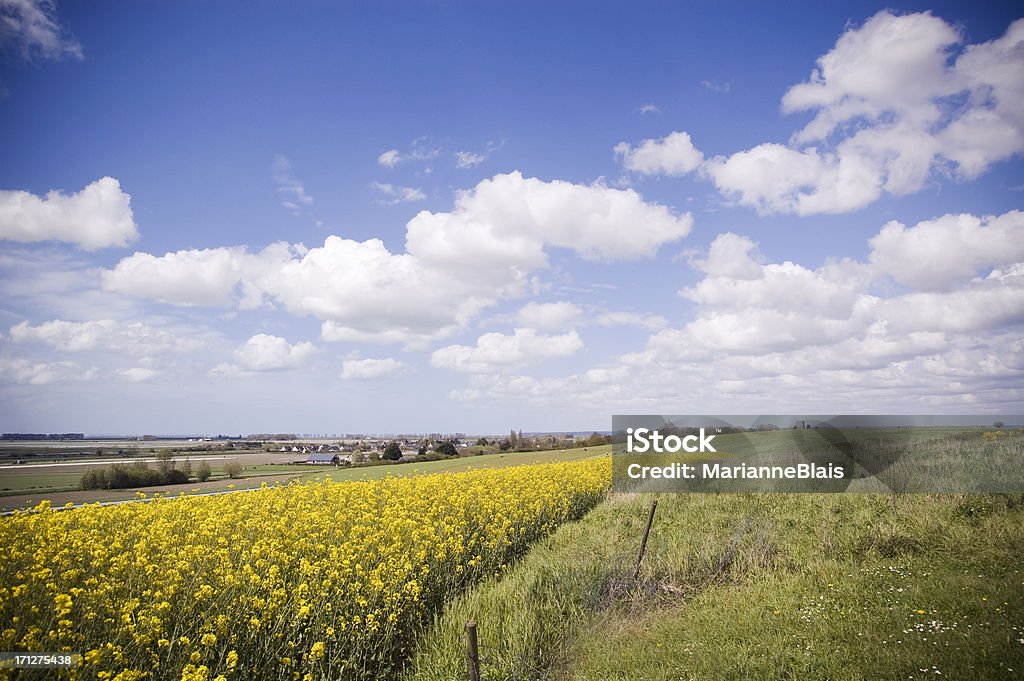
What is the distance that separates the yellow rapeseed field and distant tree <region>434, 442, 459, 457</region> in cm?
4501

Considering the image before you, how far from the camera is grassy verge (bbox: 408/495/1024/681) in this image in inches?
279

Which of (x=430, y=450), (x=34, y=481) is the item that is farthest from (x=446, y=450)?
(x=34, y=481)

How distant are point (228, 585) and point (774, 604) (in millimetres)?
8761

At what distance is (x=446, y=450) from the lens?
2247 inches

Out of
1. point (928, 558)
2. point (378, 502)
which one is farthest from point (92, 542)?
point (928, 558)

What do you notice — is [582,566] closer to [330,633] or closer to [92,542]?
[330,633]

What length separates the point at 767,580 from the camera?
1091 centimetres

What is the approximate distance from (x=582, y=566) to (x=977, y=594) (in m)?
6.43

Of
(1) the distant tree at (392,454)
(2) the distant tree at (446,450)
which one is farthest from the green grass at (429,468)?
(2) the distant tree at (446,450)

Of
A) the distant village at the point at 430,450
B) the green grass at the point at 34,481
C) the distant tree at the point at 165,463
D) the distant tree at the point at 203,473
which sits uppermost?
the green grass at the point at 34,481

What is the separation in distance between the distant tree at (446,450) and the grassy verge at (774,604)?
42.0 m

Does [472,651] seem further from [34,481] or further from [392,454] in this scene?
[392,454]

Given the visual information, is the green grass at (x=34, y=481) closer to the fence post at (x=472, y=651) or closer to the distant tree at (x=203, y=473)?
the distant tree at (x=203, y=473)

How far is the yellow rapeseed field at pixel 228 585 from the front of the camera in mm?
4727
